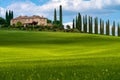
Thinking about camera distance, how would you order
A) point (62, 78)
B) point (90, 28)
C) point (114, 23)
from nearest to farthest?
point (62, 78)
point (90, 28)
point (114, 23)

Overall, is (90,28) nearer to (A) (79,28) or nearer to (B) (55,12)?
(A) (79,28)

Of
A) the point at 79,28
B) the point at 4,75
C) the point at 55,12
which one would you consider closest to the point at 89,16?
the point at 79,28

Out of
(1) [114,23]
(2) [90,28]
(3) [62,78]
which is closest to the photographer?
(3) [62,78]

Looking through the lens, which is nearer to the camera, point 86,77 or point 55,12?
point 86,77

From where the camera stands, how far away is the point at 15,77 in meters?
19.6

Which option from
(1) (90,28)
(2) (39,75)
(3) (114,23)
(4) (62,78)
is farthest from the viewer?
(3) (114,23)

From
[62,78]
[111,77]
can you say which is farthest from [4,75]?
[111,77]

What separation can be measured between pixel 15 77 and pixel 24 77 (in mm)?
421

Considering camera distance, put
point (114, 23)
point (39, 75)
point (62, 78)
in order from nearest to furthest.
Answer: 1. point (62, 78)
2. point (39, 75)
3. point (114, 23)

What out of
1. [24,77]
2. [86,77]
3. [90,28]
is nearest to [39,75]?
[24,77]

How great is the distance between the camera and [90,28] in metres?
178

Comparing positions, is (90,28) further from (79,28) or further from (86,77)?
(86,77)

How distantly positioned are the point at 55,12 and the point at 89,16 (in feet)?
63.0

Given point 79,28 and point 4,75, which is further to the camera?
point 79,28
